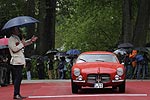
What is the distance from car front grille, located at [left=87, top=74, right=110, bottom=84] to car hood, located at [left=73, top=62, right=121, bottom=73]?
Answer: 140mm

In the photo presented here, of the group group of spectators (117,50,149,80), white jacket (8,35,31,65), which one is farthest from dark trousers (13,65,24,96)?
group of spectators (117,50,149,80)

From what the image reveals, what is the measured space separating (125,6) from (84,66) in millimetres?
18422

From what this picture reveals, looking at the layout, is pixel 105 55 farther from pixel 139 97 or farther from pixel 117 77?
pixel 139 97

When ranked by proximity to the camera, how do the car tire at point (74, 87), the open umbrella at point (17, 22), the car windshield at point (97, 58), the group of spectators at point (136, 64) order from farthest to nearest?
the group of spectators at point (136, 64) < the car windshield at point (97, 58) < the car tire at point (74, 87) < the open umbrella at point (17, 22)

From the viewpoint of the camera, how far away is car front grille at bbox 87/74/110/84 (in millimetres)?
15836

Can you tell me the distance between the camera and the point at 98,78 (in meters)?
15.8

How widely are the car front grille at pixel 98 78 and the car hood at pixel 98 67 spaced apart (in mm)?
140

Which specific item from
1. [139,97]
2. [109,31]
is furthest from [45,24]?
[139,97]

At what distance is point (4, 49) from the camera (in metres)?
22.3

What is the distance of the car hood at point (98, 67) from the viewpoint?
52.2 ft

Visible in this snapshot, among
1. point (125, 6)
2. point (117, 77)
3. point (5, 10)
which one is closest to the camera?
point (117, 77)

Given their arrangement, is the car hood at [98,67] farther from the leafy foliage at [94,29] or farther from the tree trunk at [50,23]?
the leafy foliage at [94,29]

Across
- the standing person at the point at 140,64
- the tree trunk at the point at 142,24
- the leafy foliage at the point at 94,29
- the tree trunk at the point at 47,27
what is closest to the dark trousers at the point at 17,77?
the standing person at the point at 140,64

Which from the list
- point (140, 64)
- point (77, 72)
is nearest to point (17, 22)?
point (77, 72)
